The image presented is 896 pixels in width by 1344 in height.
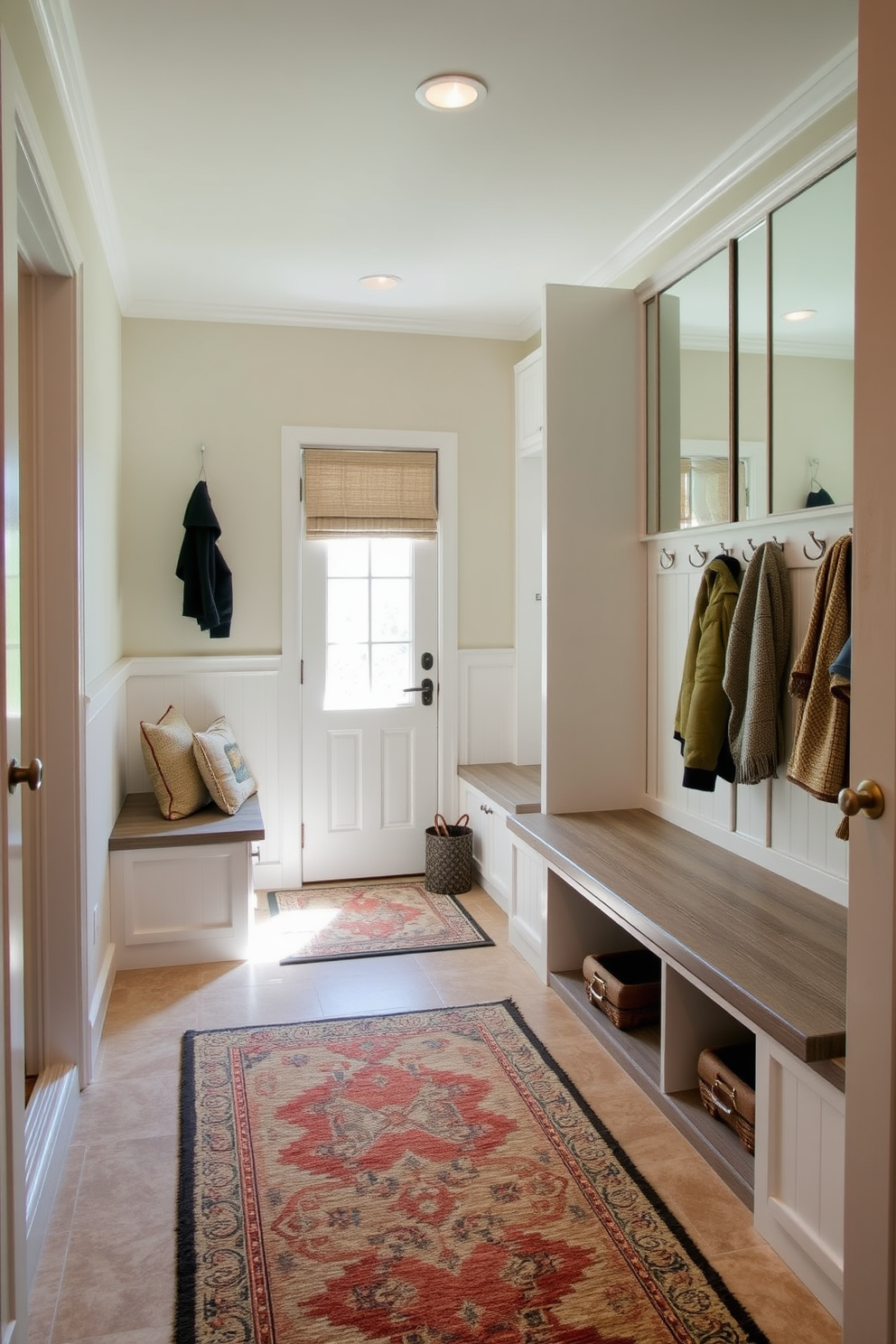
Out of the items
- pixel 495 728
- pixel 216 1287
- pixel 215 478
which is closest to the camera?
pixel 216 1287

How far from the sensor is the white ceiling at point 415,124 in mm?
2271

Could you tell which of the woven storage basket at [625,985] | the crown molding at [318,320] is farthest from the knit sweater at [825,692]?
the crown molding at [318,320]

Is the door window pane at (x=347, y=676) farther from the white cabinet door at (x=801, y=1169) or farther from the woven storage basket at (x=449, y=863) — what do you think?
the white cabinet door at (x=801, y=1169)

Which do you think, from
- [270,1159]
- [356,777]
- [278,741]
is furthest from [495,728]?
[270,1159]

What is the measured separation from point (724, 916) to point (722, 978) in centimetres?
37

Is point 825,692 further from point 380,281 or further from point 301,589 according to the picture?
point 301,589

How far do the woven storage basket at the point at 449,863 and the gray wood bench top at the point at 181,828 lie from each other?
2.99 feet

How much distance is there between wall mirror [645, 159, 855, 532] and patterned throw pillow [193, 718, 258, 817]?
1.94 m

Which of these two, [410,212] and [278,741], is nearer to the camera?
[410,212]

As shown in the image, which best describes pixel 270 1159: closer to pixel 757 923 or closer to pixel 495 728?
pixel 757 923

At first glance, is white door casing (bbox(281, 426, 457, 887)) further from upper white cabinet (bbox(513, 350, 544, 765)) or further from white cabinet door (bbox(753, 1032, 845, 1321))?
white cabinet door (bbox(753, 1032, 845, 1321))

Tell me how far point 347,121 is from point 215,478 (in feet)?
6.57

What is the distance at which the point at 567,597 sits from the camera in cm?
347

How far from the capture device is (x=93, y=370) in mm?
3154
